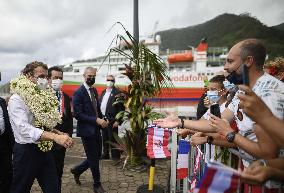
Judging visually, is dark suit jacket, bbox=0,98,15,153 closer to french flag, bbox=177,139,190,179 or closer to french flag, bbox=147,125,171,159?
french flag, bbox=147,125,171,159

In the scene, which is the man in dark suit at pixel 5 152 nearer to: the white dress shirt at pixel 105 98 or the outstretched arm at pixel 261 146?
the outstretched arm at pixel 261 146

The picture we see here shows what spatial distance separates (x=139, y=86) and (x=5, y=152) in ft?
10.7

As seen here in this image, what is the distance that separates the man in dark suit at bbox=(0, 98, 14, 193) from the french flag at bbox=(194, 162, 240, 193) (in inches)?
129

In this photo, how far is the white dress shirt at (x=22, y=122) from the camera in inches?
139

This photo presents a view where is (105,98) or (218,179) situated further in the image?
(105,98)

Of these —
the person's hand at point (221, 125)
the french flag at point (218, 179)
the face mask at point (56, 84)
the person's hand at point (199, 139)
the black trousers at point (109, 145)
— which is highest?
the face mask at point (56, 84)

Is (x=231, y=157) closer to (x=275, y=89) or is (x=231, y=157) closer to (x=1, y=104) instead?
(x=275, y=89)

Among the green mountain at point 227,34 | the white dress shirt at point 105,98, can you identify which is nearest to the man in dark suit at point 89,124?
the white dress shirt at point 105,98

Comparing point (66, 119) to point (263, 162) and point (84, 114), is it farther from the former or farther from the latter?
point (263, 162)

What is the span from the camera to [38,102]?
3.81 metres

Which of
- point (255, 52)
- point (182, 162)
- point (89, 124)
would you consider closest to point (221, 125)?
point (255, 52)

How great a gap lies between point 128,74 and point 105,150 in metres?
2.43

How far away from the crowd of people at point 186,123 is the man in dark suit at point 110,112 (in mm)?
2088

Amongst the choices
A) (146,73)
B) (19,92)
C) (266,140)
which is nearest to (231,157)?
A: (266,140)
